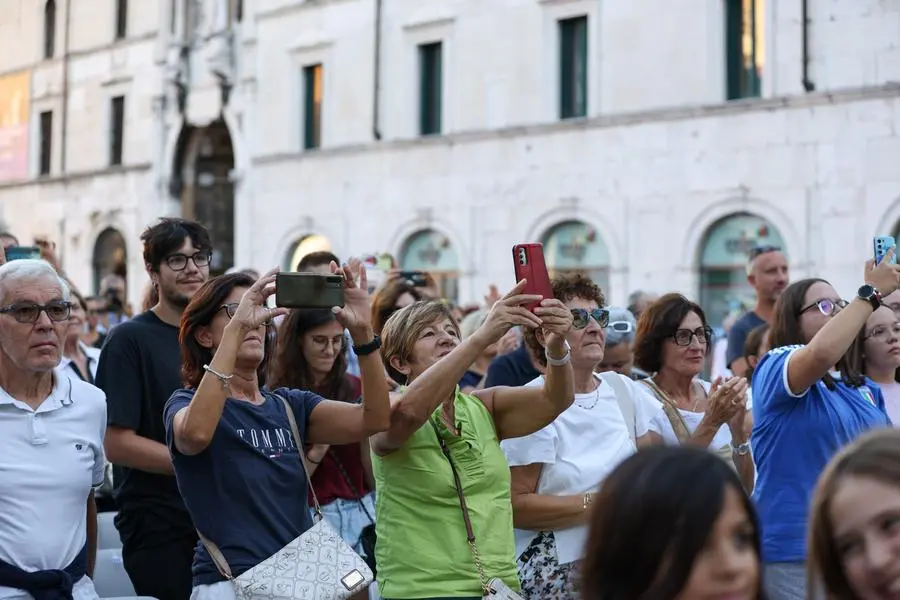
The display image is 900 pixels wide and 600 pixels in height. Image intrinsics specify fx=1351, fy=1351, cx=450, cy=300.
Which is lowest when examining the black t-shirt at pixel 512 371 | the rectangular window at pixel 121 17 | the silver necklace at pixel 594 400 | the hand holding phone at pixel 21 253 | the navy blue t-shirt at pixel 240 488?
the navy blue t-shirt at pixel 240 488

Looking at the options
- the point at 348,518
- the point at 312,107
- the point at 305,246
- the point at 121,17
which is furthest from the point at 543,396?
the point at 121,17

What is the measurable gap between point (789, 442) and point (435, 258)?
1924 centimetres

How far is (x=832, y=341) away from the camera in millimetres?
4781

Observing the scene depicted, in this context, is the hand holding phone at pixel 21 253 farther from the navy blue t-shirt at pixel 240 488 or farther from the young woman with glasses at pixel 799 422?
the young woman with glasses at pixel 799 422

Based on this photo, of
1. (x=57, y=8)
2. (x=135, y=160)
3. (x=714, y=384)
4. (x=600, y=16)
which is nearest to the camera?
(x=714, y=384)

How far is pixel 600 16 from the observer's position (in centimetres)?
2170

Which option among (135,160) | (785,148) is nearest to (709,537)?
(785,148)

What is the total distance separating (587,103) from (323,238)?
21.5 ft

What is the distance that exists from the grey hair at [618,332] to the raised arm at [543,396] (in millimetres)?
1330

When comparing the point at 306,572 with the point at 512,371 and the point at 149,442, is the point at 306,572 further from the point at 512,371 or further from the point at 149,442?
the point at 512,371

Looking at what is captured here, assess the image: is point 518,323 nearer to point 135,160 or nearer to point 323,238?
point 323,238

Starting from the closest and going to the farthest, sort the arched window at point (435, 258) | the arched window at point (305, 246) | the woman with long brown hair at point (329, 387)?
1. the woman with long brown hair at point (329, 387)
2. the arched window at point (435, 258)
3. the arched window at point (305, 246)

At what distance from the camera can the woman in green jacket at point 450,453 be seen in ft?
14.6

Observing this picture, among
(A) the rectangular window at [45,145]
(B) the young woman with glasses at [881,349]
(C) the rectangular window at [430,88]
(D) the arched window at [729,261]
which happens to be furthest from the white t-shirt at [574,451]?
(A) the rectangular window at [45,145]
